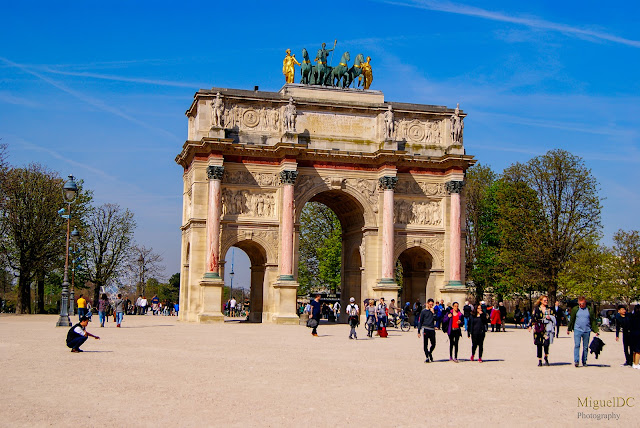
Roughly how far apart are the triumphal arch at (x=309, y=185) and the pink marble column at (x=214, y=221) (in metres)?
0.05

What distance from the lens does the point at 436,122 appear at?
156ft

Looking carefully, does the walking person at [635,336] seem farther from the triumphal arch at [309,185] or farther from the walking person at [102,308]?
the triumphal arch at [309,185]

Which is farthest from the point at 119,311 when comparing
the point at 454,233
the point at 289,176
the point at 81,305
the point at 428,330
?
the point at 454,233

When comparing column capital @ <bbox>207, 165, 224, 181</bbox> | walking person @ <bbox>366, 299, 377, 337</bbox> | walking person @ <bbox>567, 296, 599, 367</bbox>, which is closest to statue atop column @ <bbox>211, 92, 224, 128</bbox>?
column capital @ <bbox>207, 165, 224, 181</bbox>

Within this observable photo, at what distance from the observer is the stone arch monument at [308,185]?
144ft

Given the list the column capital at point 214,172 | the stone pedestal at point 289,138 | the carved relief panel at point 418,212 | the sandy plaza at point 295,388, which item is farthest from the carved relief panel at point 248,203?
the sandy plaza at point 295,388

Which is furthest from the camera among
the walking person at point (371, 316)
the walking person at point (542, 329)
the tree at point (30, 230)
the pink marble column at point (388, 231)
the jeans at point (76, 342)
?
the tree at point (30, 230)

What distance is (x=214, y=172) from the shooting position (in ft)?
142

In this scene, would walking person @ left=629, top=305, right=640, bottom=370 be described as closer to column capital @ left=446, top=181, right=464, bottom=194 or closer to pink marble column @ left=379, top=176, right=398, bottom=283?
pink marble column @ left=379, top=176, right=398, bottom=283

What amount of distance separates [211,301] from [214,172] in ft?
21.7

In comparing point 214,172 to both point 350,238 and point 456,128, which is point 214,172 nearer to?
point 350,238

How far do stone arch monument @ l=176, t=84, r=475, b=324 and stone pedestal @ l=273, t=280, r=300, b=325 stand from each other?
0.06 m

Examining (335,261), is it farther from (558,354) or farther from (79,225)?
(558,354)

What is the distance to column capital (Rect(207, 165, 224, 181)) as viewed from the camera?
4325 cm
